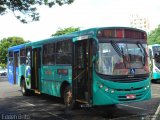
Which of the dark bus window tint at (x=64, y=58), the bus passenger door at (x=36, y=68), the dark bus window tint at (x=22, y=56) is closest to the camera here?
the dark bus window tint at (x=64, y=58)

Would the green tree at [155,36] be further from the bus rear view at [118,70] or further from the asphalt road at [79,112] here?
the bus rear view at [118,70]

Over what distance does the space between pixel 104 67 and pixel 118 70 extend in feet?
1.48

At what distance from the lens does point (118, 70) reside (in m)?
12.0

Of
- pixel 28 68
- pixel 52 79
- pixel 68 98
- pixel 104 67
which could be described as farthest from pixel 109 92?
pixel 28 68

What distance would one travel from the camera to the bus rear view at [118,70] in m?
11.9

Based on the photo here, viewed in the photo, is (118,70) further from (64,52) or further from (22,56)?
(22,56)

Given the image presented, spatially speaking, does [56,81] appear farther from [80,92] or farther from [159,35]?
[159,35]

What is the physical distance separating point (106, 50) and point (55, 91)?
4.21 meters

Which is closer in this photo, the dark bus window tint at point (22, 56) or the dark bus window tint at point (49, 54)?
the dark bus window tint at point (49, 54)

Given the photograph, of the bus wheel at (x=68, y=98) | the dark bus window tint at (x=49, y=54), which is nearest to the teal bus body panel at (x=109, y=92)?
the bus wheel at (x=68, y=98)

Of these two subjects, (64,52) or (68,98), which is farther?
(64,52)

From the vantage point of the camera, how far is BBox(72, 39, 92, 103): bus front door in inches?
490

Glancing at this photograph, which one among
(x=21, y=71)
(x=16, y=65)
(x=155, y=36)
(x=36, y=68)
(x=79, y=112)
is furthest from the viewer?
(x=155, y=36)

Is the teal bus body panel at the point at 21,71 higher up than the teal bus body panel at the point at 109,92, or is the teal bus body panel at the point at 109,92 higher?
the teal bus body panel at the point at 21,71
